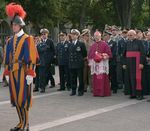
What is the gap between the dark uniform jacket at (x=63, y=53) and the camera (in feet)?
48.3

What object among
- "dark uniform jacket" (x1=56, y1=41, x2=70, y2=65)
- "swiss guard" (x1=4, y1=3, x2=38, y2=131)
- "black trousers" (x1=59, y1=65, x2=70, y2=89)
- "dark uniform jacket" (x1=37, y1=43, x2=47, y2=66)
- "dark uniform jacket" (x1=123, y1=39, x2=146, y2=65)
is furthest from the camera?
"black trousers" (x1=59, y1=65, x2=70, y2=89)

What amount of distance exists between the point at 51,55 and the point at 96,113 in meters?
4.80

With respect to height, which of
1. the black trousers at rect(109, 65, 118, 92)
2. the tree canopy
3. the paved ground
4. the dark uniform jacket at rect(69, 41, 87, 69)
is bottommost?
the paved ground

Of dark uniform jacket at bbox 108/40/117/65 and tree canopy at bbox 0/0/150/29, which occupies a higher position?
tree canopy at bbox 0/0/150/29

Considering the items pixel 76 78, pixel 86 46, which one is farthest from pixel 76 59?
pixel 86 46

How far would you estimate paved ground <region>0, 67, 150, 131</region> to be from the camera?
29.1ft

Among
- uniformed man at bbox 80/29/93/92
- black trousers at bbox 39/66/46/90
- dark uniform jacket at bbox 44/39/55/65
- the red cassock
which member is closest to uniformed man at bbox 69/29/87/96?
the red cassock

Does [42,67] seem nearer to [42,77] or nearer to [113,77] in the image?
[42,77]

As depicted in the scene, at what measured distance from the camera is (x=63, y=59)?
48.5 feet

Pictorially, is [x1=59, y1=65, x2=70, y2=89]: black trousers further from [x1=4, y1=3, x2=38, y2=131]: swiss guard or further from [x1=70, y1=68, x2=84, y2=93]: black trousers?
[x1=4, y1=3, x2=38, y2=131]: swiss guard

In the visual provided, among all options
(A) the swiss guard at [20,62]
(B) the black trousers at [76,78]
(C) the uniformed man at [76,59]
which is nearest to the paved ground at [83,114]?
(B) the black trousers at [76,78]

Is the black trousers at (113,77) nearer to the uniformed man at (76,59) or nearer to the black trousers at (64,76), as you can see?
the uniformed man at (76,59)

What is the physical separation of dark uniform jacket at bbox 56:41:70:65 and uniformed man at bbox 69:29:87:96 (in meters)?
1.15

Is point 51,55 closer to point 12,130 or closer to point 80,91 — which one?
point 80,91
